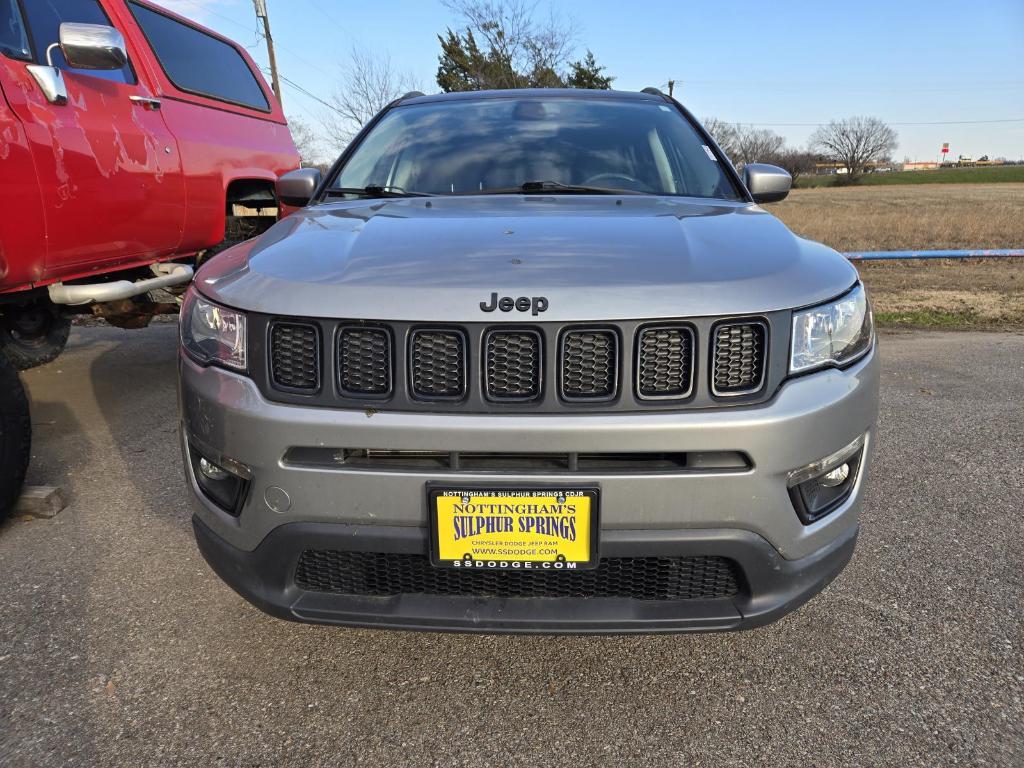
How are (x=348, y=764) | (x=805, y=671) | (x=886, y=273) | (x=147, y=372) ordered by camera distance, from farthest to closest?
1. (x=886, y=273)
2. (x=147, y=372)
3. (x=805, y=671)
4. (x=348, y=764)

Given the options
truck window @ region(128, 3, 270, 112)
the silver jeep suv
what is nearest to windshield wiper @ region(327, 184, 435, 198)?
the silver jeep suv

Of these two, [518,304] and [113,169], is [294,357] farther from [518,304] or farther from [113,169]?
[113,169]

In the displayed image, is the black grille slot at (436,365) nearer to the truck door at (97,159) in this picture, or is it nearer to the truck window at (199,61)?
the truck door at (97,159)

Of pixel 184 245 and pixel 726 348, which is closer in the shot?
pixel 726 348

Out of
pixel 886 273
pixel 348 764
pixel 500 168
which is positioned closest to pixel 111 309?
pixel 500 168

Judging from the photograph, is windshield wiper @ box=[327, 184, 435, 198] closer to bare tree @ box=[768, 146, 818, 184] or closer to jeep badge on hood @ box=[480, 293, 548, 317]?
jeep badge on hood @ box=[480, 293, 548, 317]

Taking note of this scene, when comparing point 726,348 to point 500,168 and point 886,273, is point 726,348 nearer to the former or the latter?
point 500,168

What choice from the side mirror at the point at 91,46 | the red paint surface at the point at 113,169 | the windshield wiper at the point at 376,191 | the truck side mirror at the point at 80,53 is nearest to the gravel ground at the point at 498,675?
the red paint surface at the point at 113,169

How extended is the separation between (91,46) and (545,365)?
257 cm

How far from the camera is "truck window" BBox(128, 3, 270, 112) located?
13.7 feet

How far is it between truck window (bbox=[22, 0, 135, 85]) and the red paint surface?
0.24 ft

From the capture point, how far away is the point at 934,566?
8.32 ft

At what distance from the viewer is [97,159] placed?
10.4 feet

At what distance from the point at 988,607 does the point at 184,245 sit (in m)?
4.09
